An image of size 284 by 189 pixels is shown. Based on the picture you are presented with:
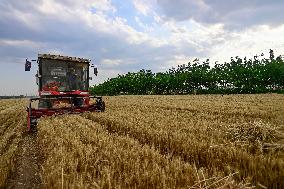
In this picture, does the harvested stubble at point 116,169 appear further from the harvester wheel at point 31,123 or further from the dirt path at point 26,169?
the harvester wheel at point 31,123

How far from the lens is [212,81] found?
242 ft

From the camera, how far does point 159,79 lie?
81375 millimetres

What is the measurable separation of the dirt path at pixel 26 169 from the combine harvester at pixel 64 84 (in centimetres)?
499

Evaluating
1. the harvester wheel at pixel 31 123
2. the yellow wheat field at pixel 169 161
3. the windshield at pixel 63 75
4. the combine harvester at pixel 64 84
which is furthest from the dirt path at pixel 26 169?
the windshield at pixel 63 75

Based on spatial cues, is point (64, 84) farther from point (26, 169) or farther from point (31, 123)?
point (26, 169)

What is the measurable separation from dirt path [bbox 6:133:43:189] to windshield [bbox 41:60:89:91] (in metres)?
5.76

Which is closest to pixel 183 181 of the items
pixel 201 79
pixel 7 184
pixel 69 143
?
pixel 7 184

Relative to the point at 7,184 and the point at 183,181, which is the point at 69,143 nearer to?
the point at 7,184

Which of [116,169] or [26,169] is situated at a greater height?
[116,169]

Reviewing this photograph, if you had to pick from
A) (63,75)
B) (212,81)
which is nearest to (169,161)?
(63,75)

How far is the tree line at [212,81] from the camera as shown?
65.8m

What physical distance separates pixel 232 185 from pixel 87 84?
12533 mm

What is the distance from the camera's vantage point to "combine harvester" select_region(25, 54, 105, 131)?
1386 centimetres

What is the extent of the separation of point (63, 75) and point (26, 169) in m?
9.22
